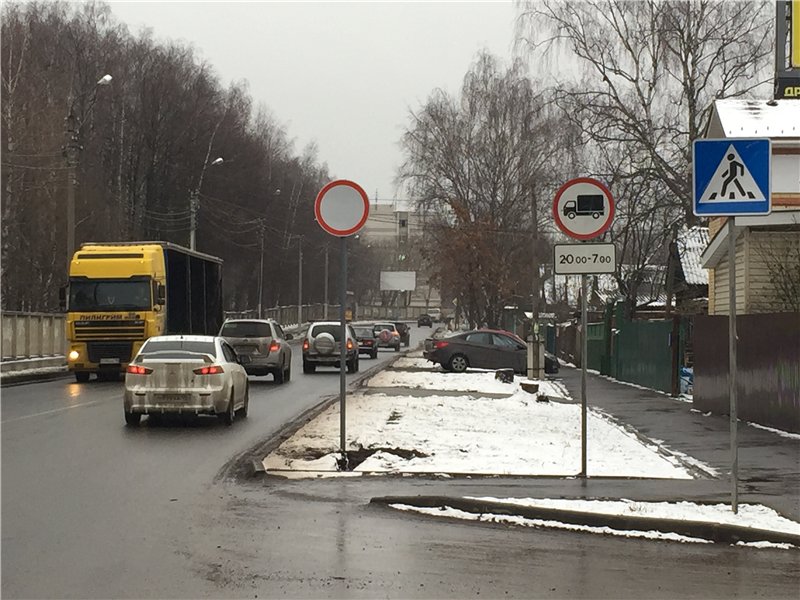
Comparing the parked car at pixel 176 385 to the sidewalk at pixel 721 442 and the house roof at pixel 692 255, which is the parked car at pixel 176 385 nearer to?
the sidewalk at pixel 721 442

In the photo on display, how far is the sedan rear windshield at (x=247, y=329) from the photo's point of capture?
97.8ft

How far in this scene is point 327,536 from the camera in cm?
830

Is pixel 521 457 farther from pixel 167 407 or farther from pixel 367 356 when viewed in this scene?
pixel 367 356

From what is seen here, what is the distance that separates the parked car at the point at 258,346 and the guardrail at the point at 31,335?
7055 mm

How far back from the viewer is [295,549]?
7.82 meters

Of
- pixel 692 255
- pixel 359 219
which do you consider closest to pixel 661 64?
pixel 692 255

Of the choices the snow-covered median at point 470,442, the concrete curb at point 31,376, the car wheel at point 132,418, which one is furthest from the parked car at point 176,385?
the concrete curb at point 31,376

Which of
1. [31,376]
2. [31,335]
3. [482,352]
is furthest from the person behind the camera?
[482,352]

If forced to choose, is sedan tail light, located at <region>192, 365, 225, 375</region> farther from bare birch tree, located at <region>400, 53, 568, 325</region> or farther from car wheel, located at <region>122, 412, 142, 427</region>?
bare birch tree, located at <region>400, 53, 568, 325</region>

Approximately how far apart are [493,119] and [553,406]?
31.6 m

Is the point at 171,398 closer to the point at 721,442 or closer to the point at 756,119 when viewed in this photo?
the point at 721,442

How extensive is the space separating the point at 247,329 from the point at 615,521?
72.5 feet

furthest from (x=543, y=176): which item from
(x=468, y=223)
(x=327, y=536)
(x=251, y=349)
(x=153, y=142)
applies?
(x=327, y=536)

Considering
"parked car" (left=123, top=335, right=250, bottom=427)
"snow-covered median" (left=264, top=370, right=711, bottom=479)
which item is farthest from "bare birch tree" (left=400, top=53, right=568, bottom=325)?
"parked car" (left=123, top=335, right=250, bottom=427)
